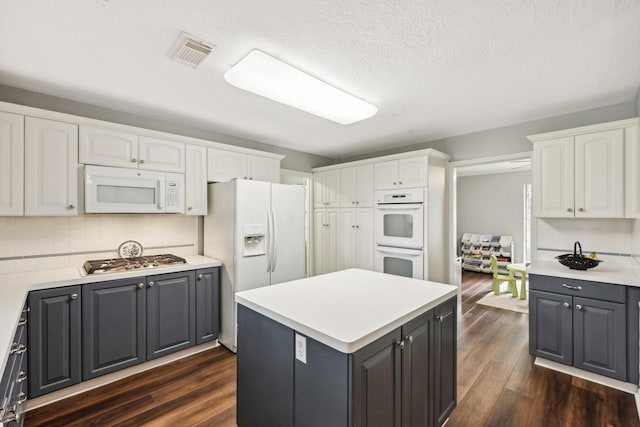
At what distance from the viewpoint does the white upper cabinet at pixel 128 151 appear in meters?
2.43

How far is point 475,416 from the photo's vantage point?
6.42 ft

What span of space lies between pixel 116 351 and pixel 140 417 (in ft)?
2.10

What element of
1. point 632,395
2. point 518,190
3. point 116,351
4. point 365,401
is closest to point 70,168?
point 116,351

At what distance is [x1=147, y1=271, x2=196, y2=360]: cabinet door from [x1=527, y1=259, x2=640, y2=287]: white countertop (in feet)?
10.4

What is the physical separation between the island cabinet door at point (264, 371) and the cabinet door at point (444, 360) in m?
0.86

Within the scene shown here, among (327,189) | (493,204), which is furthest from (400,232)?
(493,204)

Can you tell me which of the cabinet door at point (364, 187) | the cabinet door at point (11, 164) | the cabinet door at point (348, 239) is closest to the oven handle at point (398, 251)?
the cabinet door at point (348, 239)

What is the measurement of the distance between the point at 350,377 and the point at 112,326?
2185mm

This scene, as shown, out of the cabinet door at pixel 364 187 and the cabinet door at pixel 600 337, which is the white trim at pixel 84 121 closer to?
the cabinet door at pixel 364 187

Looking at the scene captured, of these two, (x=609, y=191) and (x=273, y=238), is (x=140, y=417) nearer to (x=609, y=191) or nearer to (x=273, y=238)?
(x=273, y=238)

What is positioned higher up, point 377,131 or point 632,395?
point 377,131

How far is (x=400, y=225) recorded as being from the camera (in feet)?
11.7

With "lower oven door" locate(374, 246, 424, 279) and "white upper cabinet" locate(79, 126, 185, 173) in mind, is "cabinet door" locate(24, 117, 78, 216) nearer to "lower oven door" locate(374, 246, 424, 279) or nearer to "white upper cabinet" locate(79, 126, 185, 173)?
"white upper cabinet" locate(79, 126, 185, 173)

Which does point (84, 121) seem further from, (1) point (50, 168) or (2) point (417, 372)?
(2) point (417, 372)
